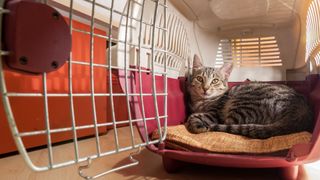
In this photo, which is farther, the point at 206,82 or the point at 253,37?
the point at 253,37

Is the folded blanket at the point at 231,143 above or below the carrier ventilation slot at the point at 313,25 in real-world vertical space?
below

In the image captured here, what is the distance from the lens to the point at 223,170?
29.5 inches

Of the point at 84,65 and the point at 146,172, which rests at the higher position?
the point at 84,65

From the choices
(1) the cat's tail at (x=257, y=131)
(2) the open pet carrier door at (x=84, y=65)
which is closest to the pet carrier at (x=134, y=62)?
(2) the open pet carrier door at (x=84, y=65)

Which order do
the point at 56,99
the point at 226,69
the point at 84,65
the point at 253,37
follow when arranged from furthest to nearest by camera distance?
1. the point at 253,37
2. the point at 226,69
3. the point at 56,99
4. the point at 84,65

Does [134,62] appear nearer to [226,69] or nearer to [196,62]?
[196,62]

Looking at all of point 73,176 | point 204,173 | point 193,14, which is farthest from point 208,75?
point 73,176

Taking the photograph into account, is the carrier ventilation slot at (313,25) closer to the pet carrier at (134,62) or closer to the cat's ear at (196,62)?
the pet carrier at (134,62)

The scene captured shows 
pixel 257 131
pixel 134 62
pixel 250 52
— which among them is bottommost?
pixel 257 131

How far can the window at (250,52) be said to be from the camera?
137 cm

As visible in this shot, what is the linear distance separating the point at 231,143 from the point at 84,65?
461 millimetres

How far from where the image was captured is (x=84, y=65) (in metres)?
0.60

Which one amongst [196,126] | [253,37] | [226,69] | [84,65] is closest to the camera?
[84,65]

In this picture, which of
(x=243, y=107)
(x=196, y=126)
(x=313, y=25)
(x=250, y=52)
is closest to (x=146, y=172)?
(x=196, y=126)
